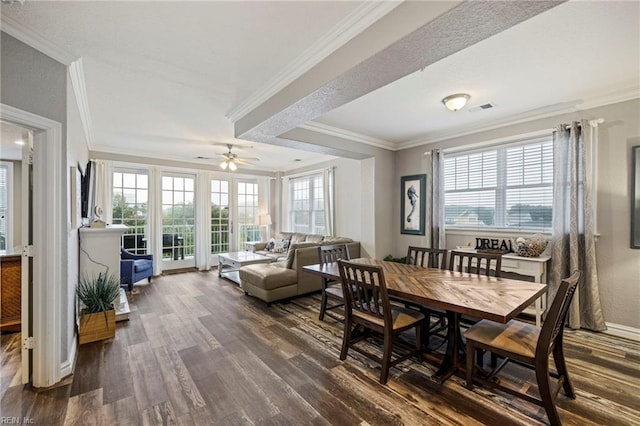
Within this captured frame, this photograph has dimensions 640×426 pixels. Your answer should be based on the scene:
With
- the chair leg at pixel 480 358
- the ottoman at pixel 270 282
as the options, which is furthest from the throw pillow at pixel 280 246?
the chair leg at pixel 480 358

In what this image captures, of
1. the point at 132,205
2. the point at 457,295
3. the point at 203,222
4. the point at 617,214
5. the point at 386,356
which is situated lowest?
the point at 386,356

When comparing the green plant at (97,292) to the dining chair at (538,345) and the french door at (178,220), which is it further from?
the dining chair at (538,345)

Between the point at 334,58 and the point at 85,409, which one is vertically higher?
the point at 334,58

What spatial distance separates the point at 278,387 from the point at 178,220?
17.9ft

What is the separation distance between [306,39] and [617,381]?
364 centimetres

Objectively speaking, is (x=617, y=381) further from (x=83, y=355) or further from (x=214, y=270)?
(x=214, y=270)

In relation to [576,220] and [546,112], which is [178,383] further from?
[546,112]

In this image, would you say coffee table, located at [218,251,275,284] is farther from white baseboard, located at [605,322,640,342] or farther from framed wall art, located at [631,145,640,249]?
framed wall art, located at [631,145,640,249]

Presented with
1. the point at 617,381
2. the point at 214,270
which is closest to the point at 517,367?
the point at 617,381

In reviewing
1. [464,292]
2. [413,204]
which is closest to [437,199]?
[413,204]

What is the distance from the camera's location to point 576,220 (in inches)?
128

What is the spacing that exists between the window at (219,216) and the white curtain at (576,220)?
6473 mm

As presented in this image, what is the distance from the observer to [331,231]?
6.14 meters

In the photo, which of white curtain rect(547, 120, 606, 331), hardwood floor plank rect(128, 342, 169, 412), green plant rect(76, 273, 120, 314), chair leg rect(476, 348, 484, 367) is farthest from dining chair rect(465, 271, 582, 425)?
green plant rect(76, 273, 120, 314)
